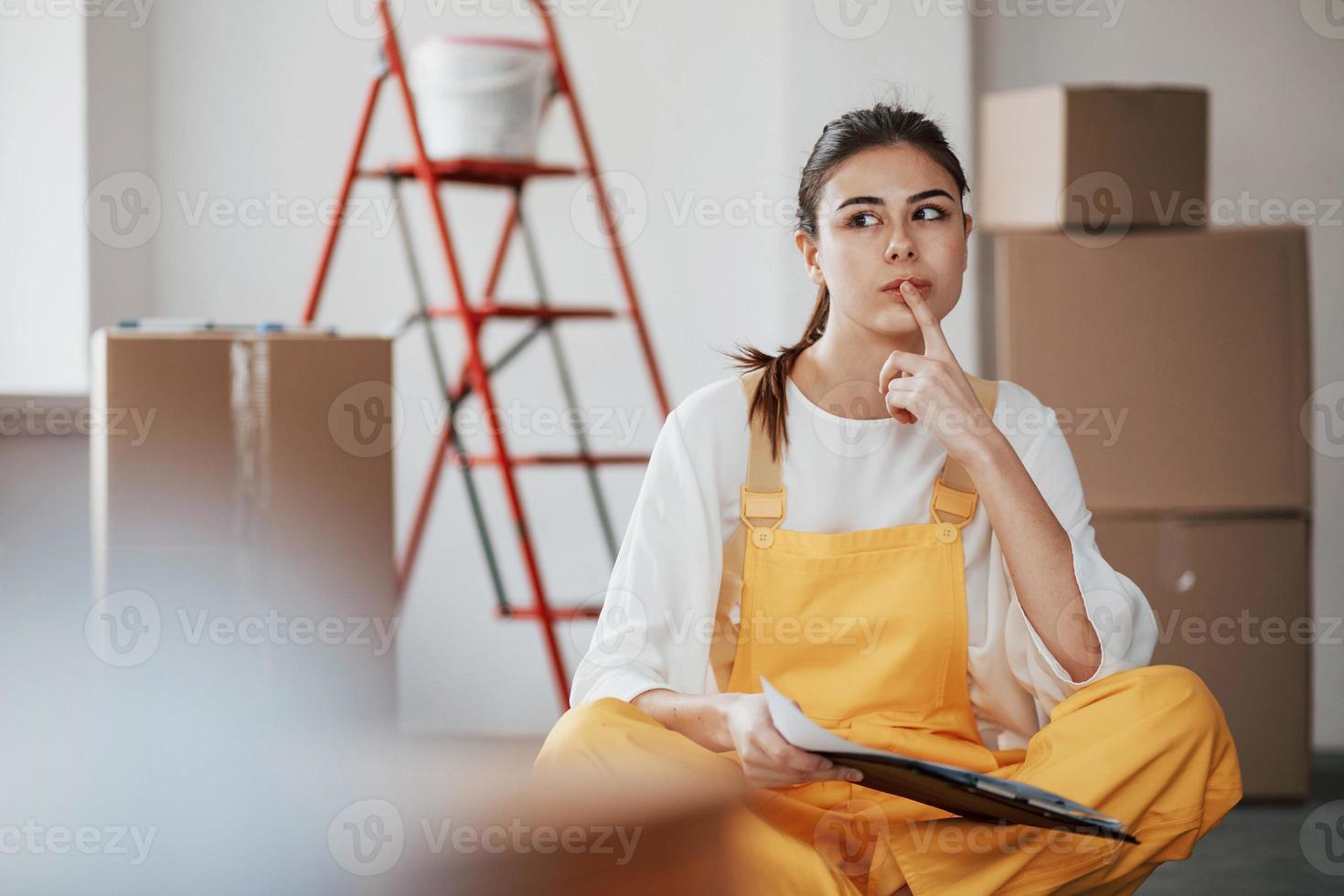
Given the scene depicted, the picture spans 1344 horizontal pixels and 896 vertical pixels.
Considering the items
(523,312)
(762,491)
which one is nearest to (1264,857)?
(762,491)

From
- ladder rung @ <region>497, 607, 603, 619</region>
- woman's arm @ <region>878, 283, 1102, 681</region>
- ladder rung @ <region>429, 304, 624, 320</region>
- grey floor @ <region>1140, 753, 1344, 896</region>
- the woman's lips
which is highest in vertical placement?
ladder rung @ <region>429, 304, 624, 320</region>

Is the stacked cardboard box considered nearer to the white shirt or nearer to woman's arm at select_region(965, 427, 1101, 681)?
the white shirt

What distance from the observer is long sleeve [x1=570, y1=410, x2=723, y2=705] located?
142 cm

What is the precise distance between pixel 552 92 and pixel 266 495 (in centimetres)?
118

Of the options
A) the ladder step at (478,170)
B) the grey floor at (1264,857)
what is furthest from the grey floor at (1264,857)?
the ladder step at (478,170)

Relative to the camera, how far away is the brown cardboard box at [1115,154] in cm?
268

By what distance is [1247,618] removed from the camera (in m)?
2.66

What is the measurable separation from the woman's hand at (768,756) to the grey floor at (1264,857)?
4.16ft

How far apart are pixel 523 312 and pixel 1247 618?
4.99 ft

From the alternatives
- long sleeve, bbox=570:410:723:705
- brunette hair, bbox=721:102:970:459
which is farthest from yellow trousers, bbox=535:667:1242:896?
brunette hair, bbox=721:102:970:459

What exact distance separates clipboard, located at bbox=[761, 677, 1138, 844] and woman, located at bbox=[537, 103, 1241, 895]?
0.43 feet

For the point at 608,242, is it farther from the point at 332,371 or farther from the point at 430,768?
the point at 430,768

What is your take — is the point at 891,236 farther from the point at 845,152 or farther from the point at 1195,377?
the point at 1195,377

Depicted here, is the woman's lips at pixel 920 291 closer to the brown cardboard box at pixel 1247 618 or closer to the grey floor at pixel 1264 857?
the grey floor at pixel 1264 857
